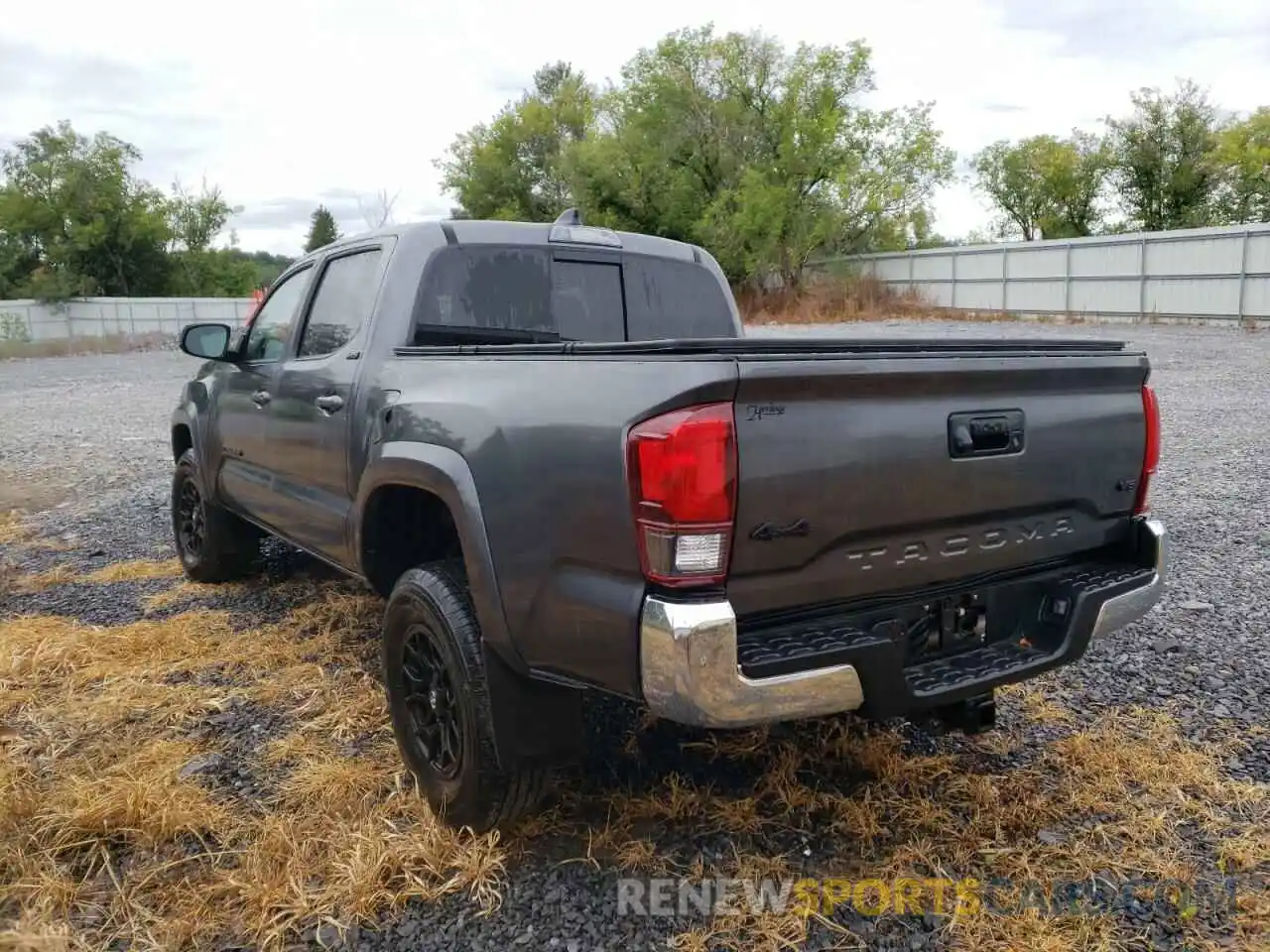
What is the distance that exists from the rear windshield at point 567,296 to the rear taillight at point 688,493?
1667 mm

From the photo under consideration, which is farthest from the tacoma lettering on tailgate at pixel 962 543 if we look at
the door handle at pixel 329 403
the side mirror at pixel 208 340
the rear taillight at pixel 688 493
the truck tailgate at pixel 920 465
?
the side mirror at pixel 208 340

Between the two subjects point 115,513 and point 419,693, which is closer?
point 419,693

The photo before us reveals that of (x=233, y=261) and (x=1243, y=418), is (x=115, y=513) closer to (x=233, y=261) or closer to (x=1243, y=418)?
(x=1243, y=418)

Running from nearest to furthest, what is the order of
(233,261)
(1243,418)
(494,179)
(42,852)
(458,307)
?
(42,852) → (458,307) → (1243,418) → (494,179) → (233,261)

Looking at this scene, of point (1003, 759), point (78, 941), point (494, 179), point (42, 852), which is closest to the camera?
point (78, 941)

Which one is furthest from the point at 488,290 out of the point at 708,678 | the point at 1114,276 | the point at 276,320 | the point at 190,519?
the point at 1114,276

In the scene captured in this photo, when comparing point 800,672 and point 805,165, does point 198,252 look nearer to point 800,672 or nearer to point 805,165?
point 805,165

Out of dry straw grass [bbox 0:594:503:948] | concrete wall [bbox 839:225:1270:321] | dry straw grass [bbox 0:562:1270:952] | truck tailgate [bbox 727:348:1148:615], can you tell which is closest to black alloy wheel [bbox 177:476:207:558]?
dry straw grass [bbox 0:594:503:948]

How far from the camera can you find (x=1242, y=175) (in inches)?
1563

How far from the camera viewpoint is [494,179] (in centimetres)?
5647

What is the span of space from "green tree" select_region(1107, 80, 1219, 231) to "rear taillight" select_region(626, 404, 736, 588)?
44.7m

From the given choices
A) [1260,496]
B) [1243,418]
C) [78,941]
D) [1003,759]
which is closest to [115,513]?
[78,941]

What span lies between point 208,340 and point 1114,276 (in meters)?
25.0

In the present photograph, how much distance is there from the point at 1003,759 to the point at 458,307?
256 cm
